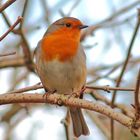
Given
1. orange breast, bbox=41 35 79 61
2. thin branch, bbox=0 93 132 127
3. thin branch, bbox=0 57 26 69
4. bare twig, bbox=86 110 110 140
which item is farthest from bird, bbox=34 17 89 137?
thin branch, bbox=0 93 132 127

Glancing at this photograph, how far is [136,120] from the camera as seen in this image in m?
2.08

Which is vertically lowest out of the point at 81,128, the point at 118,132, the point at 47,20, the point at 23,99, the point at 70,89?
the point at 118,132

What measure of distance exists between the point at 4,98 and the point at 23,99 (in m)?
0.12

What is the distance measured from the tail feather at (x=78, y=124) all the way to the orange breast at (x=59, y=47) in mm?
641

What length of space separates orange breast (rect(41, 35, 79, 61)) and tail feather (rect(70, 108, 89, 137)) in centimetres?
64

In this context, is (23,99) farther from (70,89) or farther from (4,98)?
(70,89)

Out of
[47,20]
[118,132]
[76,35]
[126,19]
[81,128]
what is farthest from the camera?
[47,20]

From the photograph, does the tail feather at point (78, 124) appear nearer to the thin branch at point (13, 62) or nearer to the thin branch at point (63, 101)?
the thin branch at point (13, 62)

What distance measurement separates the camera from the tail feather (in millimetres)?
3567

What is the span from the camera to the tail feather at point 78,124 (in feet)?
11.7

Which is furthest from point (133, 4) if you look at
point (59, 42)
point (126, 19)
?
point (59, 42)

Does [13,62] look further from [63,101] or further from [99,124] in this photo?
[63,101]

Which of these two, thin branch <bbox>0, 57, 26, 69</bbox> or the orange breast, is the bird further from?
thin branch <bbox>0, 57, 26, 69</bbox>

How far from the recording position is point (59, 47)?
11.6 ft
